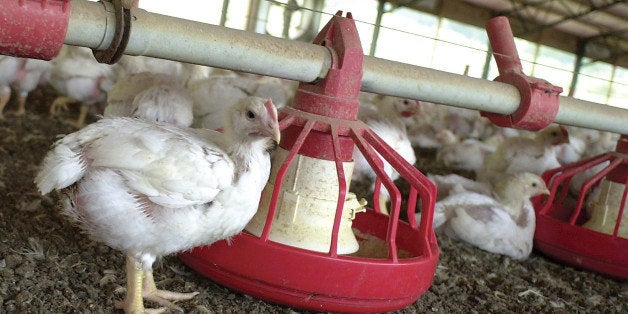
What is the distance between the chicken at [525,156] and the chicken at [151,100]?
2257mm

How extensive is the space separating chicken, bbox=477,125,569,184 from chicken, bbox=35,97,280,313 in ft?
9.77

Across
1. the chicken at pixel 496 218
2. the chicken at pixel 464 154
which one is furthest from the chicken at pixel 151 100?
the chicken at pixel 464 154

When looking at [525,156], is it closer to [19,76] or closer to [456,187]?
[456,187]

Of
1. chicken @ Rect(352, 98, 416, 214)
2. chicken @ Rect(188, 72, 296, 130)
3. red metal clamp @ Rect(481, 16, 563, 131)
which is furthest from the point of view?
chicken @ Rect(188, 72, 296, 130)

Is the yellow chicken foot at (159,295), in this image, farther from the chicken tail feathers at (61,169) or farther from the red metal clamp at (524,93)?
the red metal clamp at (524,93)

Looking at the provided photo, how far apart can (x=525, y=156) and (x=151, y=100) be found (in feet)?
8.50

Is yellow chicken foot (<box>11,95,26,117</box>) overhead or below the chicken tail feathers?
below

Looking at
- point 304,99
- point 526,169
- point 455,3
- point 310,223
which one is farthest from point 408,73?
point 455,3

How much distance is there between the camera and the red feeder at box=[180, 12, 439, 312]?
6.52ft

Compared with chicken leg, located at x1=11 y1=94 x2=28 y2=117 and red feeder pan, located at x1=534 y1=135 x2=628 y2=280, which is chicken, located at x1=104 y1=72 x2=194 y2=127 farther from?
red feeder pan, located at x1=534 y1=135 x2=628 y2=280

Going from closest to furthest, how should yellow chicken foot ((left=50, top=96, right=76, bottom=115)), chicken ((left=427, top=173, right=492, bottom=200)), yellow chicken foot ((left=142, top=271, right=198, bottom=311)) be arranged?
yellow chicken foot ((left=142, top=271, right=198, bottom=311)), chicken ((left=427, top=173, right=492, bottom=200)), yellow chicken foot ((left=50, top=96, right=76, bottom=115))

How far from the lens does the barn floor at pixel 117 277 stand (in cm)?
202

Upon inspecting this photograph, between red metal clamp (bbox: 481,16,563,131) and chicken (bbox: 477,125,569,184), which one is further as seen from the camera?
chicken (bbox: 477,125,569,184)

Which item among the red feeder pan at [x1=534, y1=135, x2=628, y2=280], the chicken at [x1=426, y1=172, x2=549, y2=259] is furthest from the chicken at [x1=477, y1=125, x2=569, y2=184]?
the chicken at [x1=426, y1=172, x2=549, y2=259]
